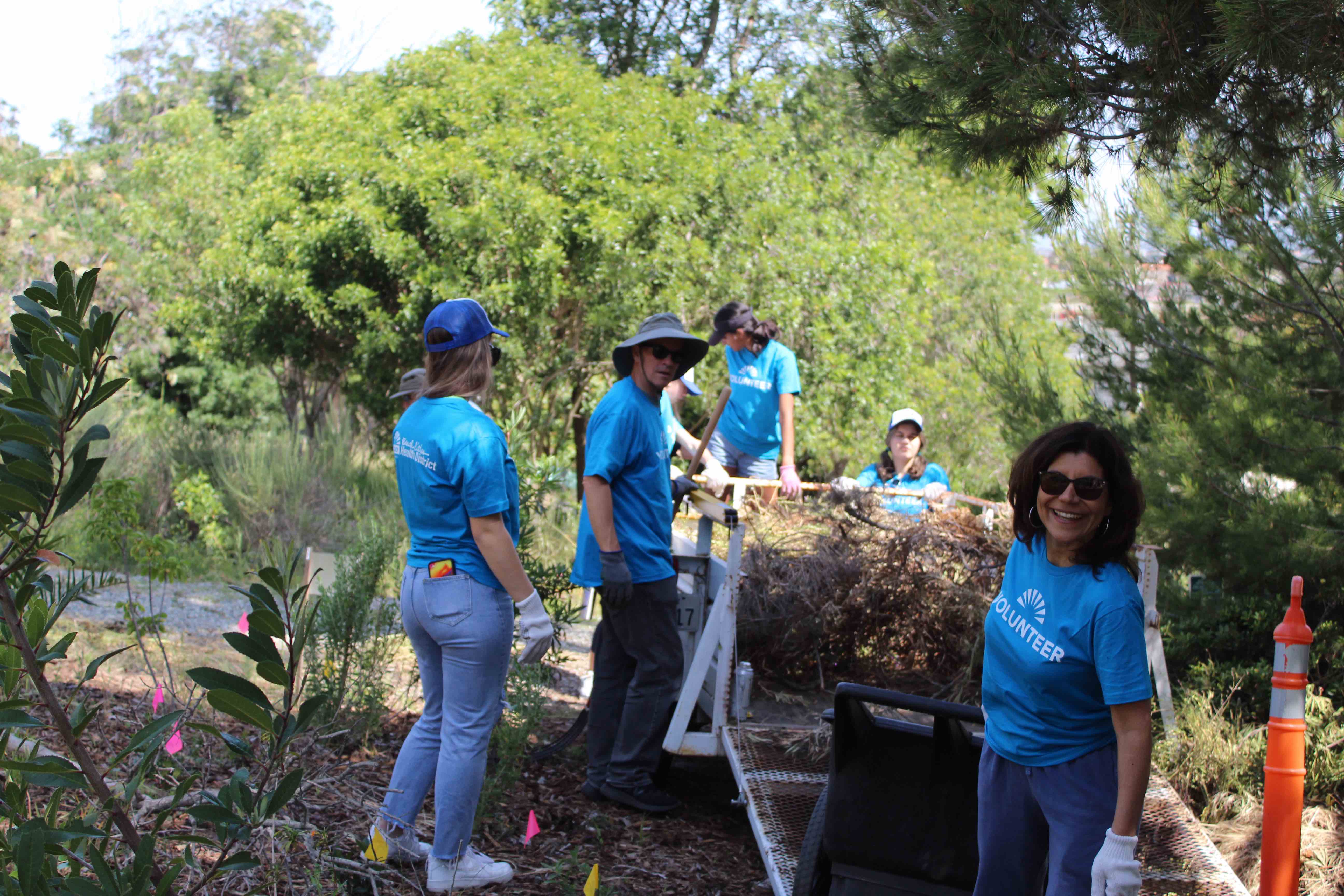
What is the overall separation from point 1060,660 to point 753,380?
4.40 metres

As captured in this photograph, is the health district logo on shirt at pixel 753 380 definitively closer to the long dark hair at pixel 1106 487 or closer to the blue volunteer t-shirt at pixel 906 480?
the blue volunteer t-shirt at pixel 906 480

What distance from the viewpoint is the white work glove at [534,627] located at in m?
3.75

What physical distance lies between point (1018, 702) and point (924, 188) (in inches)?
593

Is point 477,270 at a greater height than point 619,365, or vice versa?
point 477,270

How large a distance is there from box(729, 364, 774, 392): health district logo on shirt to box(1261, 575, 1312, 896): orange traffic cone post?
3705 millimetres

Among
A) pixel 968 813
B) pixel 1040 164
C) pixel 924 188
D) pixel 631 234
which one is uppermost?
pixel 924 188

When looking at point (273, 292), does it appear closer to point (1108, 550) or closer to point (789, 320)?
point (789, 320)

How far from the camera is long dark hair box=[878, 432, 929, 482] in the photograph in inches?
267

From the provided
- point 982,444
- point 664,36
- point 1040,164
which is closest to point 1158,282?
point 1040,164

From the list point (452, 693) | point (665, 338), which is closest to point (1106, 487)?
point (452, 693)

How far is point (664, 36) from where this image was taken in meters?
17.9

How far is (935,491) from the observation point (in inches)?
250

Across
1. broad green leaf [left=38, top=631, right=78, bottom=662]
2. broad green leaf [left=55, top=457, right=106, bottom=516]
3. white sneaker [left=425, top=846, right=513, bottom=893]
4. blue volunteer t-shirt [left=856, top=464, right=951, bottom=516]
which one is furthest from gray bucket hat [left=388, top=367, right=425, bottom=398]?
broad green leaf [left=55, top=457, right=106, bottom=516]

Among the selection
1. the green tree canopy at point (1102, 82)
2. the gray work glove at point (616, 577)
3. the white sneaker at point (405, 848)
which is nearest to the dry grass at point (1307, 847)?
the gray work glove at point (616, 577)
